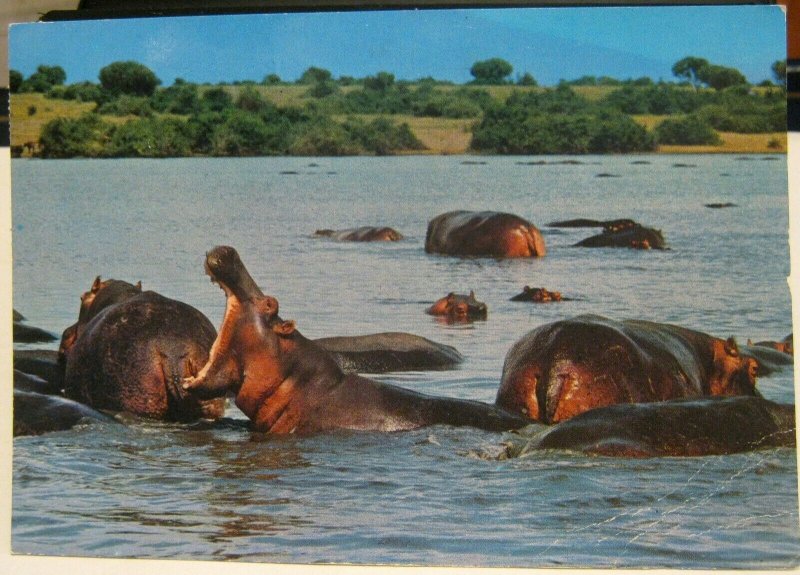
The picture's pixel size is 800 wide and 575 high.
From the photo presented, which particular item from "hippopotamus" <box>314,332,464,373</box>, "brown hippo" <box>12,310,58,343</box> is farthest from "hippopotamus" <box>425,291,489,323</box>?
"brown hippo" <box>12,310,58,343</box>

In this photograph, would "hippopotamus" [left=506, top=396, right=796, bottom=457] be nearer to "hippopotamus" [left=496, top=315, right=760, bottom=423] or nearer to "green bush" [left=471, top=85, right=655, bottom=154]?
"hippopotamus" [left=496, top=315, right=760, bottom=423]

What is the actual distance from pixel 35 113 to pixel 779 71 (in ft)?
15.4

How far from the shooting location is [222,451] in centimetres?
823

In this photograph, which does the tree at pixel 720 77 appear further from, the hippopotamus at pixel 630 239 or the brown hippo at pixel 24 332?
the brown hippo at pixel 24 332

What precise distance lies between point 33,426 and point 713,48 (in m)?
4.80

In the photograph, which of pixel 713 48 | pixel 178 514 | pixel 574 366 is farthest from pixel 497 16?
pixel 178 514

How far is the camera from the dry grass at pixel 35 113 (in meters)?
8.62

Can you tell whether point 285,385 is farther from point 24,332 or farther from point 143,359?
point 24,332

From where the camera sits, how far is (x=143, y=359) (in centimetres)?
833

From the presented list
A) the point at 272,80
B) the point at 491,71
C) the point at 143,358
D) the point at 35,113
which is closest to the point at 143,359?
the point at 143,358

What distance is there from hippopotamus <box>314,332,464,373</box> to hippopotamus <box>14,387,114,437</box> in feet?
4.87

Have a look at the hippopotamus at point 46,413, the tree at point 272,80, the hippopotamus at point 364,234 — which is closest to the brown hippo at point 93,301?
the hippopotamus at point 46,413

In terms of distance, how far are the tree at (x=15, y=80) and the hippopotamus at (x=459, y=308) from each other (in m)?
3.00

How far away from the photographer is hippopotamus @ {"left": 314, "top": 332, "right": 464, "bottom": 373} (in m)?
8.41
